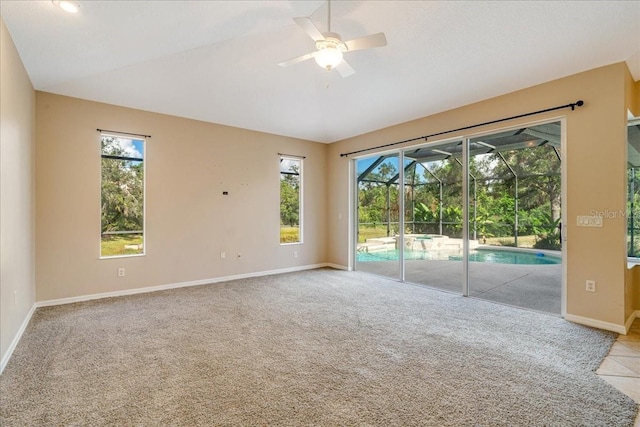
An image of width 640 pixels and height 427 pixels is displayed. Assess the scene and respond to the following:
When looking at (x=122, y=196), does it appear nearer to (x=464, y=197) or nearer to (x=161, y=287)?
(x=161, y=287)

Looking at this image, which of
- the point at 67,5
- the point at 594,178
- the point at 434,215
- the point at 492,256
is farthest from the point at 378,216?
the point at 67,5

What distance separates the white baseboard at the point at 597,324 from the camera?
3.11 m

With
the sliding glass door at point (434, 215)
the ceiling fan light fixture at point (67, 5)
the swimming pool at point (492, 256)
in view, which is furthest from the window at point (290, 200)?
the ceiling fan light fixture at point (67, 5)

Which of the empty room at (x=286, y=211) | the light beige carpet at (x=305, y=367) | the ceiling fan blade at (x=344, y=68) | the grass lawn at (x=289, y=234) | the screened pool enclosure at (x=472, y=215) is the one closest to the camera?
the light beige carpet at (x=305, y=367)

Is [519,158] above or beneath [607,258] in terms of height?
above

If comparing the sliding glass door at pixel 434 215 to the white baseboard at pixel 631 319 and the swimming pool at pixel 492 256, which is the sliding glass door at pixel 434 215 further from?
the white baseboard at pixel 631 319

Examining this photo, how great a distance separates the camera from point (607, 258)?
3.20 meters

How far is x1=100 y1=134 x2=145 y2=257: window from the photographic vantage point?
4.41 m

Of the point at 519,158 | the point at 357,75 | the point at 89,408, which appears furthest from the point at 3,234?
the point at 519,158

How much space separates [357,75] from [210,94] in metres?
2.19

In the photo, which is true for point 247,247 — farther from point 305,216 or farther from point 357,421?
point 357,421

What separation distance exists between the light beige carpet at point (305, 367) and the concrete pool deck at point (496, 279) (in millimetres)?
489

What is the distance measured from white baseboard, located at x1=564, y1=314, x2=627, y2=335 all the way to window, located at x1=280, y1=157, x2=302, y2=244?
4515 millimetres

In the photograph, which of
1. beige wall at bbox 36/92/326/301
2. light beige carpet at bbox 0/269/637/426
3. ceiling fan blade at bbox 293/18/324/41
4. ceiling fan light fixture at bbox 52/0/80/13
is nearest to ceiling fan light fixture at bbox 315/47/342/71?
ceiling fan blade at bbox 293/18/324/41
